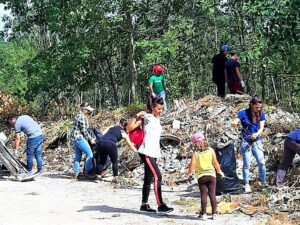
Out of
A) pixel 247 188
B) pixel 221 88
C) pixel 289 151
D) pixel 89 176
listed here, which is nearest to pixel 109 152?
pixel 89 176

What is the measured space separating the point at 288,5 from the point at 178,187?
4.17 m

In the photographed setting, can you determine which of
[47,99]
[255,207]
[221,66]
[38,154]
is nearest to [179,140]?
[221,66]

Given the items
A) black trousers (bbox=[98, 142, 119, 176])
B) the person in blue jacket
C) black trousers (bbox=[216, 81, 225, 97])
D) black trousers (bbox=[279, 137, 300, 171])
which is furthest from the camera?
black trousers (bbox=[216, 81, 225, 97])

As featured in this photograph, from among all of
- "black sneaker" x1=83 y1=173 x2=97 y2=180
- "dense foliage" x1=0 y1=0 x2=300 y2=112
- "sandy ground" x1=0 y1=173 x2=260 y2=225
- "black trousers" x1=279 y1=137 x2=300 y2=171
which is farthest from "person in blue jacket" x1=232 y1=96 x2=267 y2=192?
"dense foliage" x1=0 y1=0 x2=300 y2=112

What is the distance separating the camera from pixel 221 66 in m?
14.5

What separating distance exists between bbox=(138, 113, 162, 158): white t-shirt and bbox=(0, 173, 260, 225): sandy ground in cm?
95

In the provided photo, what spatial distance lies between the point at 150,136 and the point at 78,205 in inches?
81.2

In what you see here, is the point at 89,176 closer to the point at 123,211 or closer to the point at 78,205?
the point at 78,205

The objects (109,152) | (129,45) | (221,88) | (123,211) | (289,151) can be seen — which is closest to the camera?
(123,211)

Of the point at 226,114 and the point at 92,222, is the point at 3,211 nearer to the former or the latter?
the point at 92,222

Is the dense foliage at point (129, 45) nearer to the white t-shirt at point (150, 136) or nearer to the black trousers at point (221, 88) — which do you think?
the black trousers at point (221, 88)

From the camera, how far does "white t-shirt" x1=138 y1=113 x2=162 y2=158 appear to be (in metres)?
8.09

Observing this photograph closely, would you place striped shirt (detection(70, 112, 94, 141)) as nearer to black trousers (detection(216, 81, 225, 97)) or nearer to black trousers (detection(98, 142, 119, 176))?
black trousers (detection(98, 142, 119, 176))

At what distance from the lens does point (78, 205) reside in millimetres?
9250
